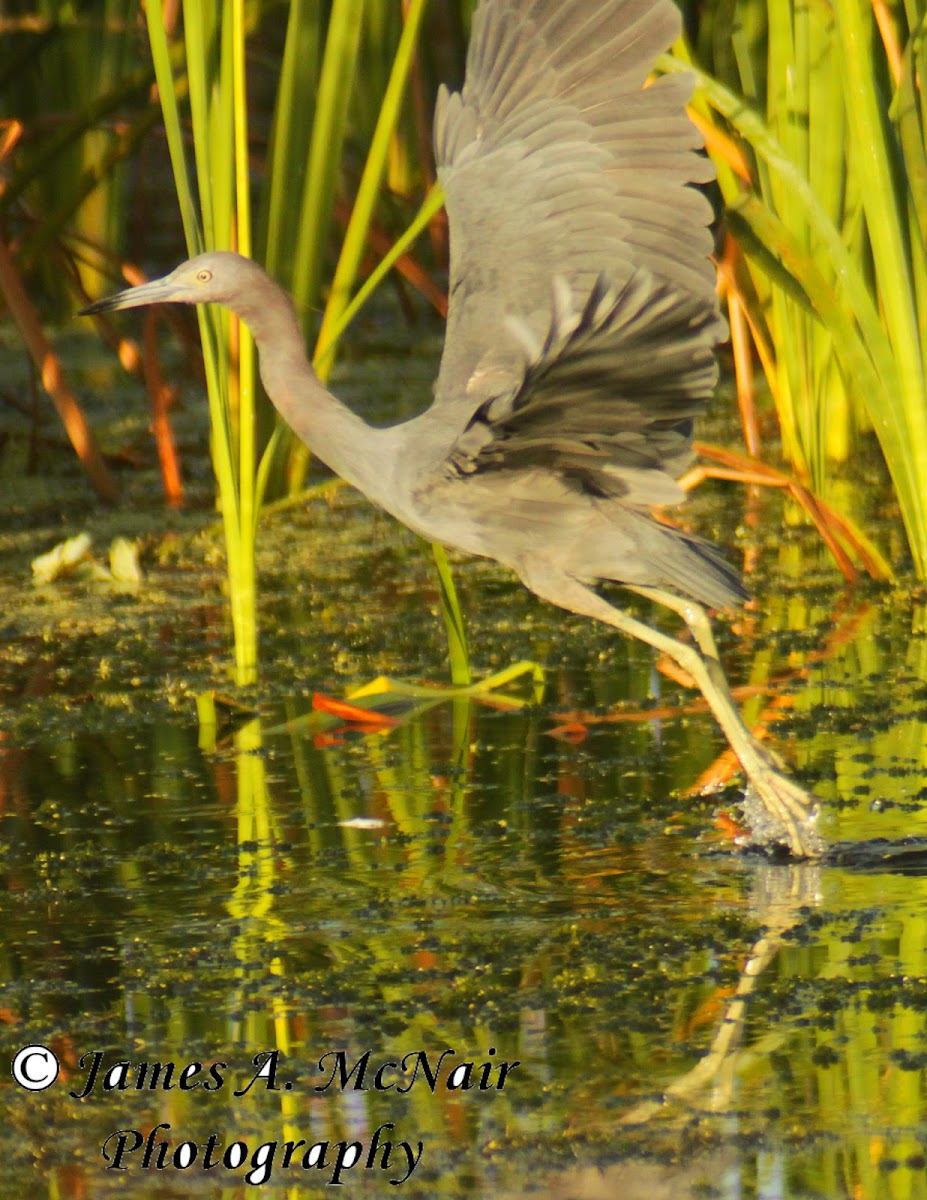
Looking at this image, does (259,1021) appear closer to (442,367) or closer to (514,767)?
(514,767)

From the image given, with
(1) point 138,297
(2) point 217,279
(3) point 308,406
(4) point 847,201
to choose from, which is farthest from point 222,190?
(4) point 847,201

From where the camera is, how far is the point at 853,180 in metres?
4.80

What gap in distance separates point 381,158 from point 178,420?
8.84 feet

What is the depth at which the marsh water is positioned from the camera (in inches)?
93.1

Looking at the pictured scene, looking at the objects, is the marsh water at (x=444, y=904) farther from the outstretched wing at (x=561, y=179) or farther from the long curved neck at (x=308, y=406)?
the outstretched wing at (x=561, y=179)

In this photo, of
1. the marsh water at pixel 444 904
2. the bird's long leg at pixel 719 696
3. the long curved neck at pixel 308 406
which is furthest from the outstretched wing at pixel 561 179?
the marsh water at pixel 444 904

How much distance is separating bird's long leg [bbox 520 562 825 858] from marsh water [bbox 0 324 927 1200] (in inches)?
3.3

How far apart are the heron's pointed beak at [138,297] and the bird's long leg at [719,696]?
0.82 meters

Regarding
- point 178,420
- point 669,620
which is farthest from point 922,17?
point 178,420

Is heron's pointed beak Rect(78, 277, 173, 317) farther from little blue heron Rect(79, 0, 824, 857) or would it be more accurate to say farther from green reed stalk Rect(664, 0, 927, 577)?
green reed stalk Rect(664, 0, 927, 577)

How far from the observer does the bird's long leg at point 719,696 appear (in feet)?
11.1

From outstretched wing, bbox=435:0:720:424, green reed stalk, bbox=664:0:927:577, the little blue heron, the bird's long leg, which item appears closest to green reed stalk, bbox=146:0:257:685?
the little blue heron

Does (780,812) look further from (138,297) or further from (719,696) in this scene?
(138,297)

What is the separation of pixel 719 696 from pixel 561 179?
1016mm
